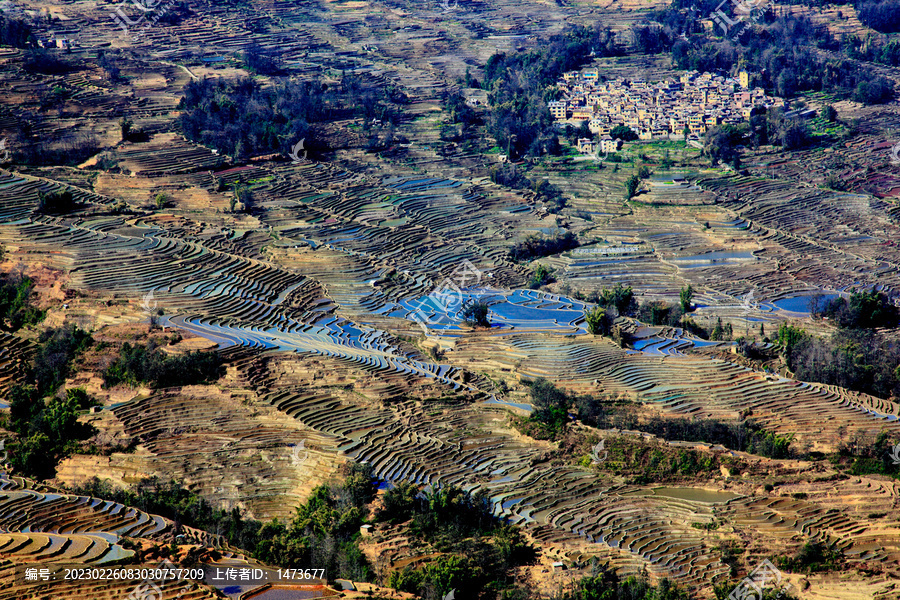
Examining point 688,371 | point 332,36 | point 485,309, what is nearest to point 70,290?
point 485,309

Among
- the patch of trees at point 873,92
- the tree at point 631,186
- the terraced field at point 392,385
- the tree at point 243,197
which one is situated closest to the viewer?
the terraced field at point 392,385

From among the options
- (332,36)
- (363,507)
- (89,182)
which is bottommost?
(363,507)

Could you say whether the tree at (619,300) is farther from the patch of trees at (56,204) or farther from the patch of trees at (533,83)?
the patch of trees at (56,204)

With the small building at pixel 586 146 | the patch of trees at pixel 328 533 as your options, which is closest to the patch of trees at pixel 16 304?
the patch of trees at pixel 328 533

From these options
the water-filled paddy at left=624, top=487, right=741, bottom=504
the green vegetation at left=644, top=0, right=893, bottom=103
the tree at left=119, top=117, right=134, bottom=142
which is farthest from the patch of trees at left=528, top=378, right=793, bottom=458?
the green vegetation at left=644, top=0, right=893, bottom=103

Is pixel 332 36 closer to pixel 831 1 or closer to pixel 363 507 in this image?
pixel 831 1

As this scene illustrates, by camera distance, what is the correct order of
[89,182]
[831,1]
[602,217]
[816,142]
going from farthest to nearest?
[831,1] → [816,142] → [602,217] → [89,182]
